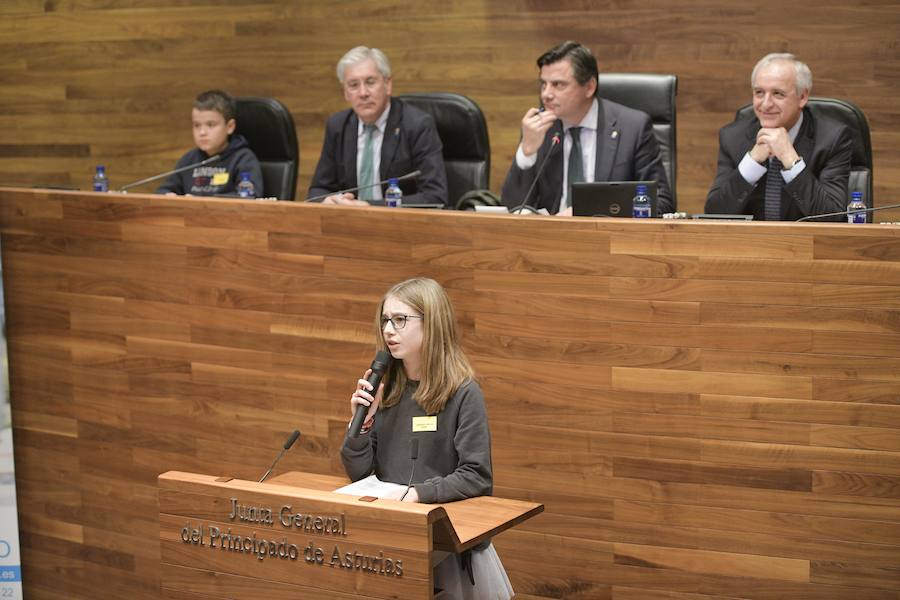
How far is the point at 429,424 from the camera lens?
2457mm

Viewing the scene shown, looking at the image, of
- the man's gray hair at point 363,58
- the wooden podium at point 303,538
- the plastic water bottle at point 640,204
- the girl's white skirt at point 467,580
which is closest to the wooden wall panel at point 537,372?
the wooden podium at point 303,538

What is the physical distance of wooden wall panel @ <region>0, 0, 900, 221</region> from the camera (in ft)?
13.9

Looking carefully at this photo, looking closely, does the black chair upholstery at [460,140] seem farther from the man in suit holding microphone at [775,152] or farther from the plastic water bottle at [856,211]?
the plastic water bottle at [856,211]

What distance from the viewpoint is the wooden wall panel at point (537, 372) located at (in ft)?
8.71

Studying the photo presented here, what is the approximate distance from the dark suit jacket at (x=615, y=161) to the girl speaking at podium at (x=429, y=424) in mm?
1030

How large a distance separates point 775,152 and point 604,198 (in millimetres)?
483

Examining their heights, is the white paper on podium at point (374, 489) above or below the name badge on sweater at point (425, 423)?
below

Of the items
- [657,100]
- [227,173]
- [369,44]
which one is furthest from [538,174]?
[369,44]

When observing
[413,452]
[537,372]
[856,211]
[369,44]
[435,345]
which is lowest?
[413,452]

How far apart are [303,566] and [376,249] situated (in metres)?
1.03

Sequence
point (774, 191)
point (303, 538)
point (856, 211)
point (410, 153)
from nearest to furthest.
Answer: point (303, 538) → point (856, 211) → point (774, 191) → point (410, 153)

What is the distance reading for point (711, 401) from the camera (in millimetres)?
2746

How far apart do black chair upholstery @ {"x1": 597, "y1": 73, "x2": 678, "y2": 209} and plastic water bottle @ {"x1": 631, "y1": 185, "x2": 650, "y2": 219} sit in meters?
0.77

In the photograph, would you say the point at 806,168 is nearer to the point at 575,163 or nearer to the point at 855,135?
the point at 855,135
